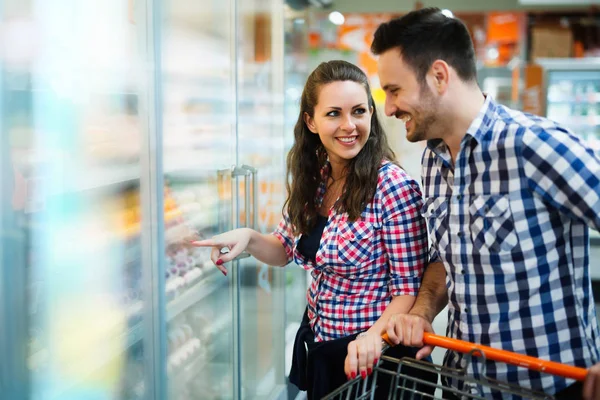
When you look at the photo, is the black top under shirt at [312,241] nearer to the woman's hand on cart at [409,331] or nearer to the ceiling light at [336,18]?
the woman's hand on cart at [409,331]

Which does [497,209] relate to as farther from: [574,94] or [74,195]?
[574,94]

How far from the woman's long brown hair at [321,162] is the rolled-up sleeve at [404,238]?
0.08m

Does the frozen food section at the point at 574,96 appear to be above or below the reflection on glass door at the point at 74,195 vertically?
above

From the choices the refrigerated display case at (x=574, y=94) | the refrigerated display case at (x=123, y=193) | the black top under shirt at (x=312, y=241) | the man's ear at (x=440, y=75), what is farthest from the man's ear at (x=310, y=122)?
the refrigerated display case at (x=574, y=94)

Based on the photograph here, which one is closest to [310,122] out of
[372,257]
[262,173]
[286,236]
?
[286,236]

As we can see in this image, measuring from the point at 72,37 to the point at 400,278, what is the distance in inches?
45.3

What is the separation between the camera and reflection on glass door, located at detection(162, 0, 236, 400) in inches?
103

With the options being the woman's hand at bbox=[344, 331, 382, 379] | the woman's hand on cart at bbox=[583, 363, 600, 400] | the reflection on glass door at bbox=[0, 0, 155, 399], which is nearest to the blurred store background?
the reflection on glass door at bbox=[0, 0, 155, 399]

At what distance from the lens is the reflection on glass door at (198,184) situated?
260 cm

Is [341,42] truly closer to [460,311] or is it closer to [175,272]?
[175,272]

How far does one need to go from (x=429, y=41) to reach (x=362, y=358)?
0.78 meters

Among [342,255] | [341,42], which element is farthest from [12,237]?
[341,42]

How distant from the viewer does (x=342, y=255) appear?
6.31ft

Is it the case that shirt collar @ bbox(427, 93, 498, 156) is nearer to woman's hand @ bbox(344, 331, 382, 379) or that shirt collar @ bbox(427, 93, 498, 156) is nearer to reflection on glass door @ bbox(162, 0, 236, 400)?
woman's hand @ bbox(344, 331, 382, 379)
